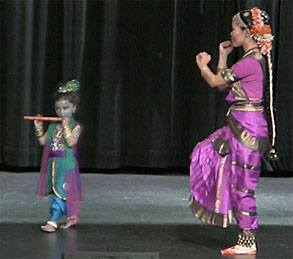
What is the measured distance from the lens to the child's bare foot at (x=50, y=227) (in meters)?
4.16

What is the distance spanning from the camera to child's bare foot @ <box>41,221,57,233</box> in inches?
164

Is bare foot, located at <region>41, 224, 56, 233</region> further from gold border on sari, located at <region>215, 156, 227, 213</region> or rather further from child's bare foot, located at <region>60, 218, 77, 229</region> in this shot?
gold border on sari, located at <region>215, 156, 227, 213</region>

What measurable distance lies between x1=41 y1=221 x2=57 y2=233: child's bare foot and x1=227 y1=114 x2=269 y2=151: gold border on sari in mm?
1123

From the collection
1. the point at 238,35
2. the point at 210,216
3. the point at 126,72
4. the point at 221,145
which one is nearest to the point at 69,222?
the point at 210,216

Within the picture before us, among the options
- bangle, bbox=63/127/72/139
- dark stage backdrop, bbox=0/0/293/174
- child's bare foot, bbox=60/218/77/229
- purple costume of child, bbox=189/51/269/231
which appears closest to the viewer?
purple costume of child, bbox=189/51/269/231

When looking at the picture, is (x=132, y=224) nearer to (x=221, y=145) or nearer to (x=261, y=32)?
(x=221, y=145)

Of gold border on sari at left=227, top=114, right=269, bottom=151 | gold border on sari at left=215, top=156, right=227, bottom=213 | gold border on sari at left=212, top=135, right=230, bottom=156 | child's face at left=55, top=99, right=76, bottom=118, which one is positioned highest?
child's face at left=55, top=99, right=76, bottom=118

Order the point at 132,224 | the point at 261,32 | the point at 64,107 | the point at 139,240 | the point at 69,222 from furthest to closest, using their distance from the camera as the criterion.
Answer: the point at 132,224 < the point at 69,222 < the point at 64,107 < the point at 139,240 < the point at 261,32

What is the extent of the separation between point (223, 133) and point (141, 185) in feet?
5.88

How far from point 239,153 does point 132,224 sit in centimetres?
91

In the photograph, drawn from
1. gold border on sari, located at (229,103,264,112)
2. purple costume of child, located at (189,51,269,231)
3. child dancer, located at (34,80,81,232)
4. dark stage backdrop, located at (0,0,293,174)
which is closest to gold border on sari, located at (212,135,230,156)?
purple costume of child, located at (189,51,269,231)

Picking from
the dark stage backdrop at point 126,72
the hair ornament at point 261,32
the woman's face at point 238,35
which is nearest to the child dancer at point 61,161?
the woman's face at point 238,35

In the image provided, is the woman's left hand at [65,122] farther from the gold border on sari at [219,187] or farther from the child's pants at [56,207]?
the gold border on sari at [219,187]

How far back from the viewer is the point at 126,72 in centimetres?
587
